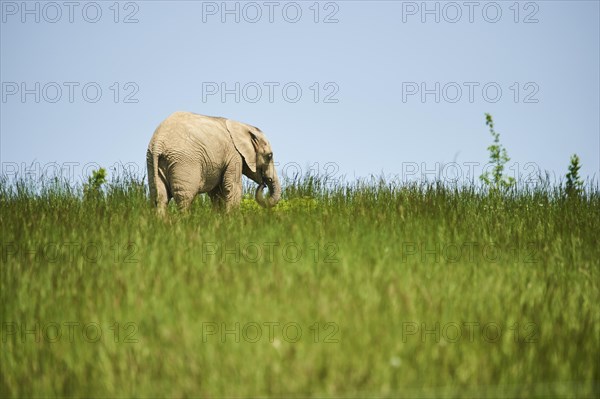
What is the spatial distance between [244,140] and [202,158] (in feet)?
2.98

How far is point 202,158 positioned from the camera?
26.5ft

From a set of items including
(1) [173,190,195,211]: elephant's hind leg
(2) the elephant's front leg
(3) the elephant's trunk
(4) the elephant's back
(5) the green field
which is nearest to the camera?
(5) the green field

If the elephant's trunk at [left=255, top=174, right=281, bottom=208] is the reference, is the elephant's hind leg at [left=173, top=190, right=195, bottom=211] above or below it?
below

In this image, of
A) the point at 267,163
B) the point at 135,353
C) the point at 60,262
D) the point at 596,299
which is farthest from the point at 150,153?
the point at 596,299

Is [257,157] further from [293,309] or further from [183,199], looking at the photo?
[293,309]

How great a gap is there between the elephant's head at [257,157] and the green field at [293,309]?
96.8 inches

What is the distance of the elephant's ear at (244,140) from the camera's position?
342 inches

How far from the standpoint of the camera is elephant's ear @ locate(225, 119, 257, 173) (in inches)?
342

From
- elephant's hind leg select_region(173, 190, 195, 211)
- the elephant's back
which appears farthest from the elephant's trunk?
elephant's hind leg select_region(173, 190, 195, 211)

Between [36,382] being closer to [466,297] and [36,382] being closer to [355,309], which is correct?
[355,309]

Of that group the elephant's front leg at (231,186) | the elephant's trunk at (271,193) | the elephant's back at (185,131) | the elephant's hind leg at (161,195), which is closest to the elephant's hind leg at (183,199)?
the elephant's hind leg at (161,195)

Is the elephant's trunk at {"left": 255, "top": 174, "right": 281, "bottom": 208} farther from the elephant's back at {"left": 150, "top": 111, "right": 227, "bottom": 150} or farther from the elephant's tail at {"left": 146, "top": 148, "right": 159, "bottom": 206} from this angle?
the elephant's tail at {"left": 146, "top": 148, "right": 159, "bottom": 206}

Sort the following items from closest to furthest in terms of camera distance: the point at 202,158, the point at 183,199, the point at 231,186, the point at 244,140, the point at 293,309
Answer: the point at 293,309, the point at 183,199, the point at 202,158, the point at 231,186, the point at 244,140

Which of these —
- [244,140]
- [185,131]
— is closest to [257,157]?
[244,140]
